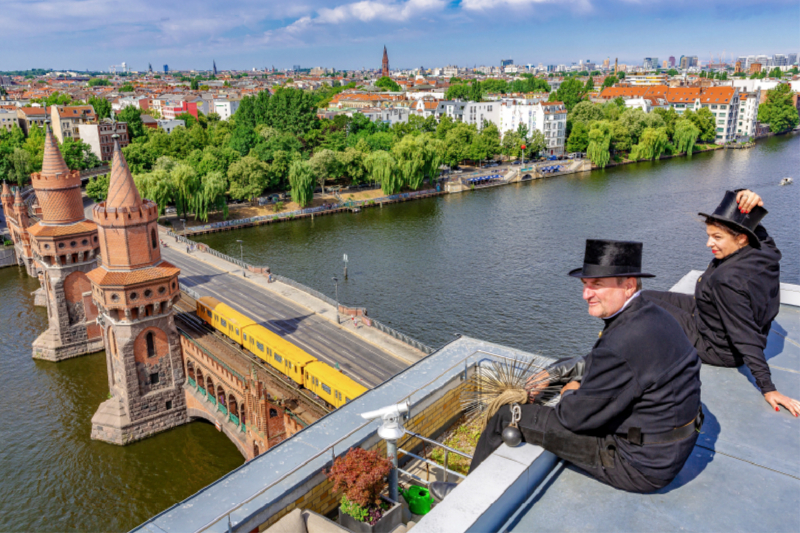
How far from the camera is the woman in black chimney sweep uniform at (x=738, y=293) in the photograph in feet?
23.3

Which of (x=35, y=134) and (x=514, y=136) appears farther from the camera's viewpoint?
(x=514, y=136)

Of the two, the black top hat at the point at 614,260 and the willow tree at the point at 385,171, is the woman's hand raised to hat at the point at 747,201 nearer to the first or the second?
the black top hat at the point at 614,260

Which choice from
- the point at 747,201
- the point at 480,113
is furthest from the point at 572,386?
the point at 480,113

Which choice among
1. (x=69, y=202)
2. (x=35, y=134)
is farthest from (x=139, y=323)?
(x=35, y=134)

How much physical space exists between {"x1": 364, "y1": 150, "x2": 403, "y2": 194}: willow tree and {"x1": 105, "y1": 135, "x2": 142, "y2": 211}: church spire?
5403 centimetres

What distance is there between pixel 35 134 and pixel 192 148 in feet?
93.9

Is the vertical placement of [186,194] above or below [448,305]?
above

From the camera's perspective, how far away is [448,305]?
43.5 m

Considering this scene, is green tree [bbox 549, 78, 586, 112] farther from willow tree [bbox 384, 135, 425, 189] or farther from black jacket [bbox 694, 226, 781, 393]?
black jacket [bbox 694, 226, 781, 393]

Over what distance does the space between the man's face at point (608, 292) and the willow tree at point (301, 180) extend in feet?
233

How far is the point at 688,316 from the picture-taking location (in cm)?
797

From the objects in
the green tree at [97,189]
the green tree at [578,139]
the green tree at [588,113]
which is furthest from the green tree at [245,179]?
the green tree at [588,113]

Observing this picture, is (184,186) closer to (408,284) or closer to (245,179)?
(245,179)

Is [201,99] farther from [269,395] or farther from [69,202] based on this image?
[269,395]
